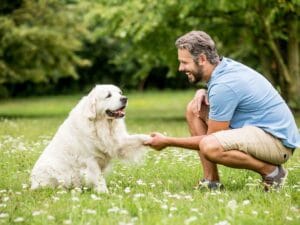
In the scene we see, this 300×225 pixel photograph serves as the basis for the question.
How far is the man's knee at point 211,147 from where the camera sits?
6.94 meters

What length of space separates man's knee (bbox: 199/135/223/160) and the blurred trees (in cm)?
1056

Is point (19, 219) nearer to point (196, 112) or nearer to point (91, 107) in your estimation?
point (91, 107)

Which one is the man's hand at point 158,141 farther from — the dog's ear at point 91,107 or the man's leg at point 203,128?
the dog's ear at point 91,107

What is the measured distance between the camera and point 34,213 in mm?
5656

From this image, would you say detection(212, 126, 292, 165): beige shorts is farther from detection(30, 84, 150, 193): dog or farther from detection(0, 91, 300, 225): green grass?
detection(30, 84, 150, 193): dog

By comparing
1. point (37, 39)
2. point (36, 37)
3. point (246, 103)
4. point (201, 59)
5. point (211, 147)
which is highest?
point (201, 59)

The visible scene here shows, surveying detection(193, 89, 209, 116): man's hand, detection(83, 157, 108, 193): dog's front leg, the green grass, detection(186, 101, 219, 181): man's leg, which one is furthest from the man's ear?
detection(83, 157, 108, 193): dog's front leg

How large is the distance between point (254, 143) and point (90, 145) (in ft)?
6.19

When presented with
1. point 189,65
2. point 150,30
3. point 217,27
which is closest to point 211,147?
point 189,65

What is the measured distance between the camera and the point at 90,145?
7535 mm

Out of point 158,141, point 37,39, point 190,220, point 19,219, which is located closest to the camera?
point 190,220

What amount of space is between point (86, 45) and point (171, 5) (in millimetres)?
27553

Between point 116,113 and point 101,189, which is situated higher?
point 116,113

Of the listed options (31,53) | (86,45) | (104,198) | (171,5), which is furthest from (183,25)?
(86,45)
